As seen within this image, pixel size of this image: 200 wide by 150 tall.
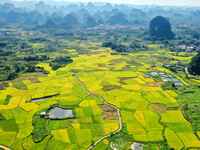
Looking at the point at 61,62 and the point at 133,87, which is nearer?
the point at 133,87

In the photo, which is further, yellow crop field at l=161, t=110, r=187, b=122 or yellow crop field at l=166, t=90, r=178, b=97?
yellow crop field at l=166, t=90, r=178, b=97

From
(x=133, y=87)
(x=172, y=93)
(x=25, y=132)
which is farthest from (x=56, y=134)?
(x=172, y=93)

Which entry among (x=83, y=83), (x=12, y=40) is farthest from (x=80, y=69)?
(x=12, y=40)

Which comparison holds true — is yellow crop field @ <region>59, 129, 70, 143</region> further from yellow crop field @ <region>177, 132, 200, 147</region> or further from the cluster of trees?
the cluster of trees

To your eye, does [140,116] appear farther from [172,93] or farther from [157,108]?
[172,93]

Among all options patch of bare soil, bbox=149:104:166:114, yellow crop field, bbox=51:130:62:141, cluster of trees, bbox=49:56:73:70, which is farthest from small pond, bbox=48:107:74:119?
cluster of trees, bbox=49:56:73:70
